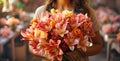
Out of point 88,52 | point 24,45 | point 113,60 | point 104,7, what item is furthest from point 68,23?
point 104,7

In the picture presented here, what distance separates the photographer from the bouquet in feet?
3.96

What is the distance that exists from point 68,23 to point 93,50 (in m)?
0.32

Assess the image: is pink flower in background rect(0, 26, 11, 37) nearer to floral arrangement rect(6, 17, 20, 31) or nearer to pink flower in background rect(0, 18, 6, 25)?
pink flower in background rect(0, 18, 6, 25)

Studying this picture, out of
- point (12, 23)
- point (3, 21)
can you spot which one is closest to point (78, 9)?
point (3, 21)

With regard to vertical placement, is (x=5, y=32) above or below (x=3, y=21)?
below

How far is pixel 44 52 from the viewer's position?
122 cm

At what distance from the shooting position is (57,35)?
1217 mm

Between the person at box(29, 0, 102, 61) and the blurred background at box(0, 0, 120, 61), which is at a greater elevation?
the person at box(29, 0, 102, 61)

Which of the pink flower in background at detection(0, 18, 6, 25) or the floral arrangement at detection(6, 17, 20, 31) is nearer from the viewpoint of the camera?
the pink flower in background at detection(0, 18, 6, 25)

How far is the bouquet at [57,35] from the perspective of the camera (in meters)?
1.21

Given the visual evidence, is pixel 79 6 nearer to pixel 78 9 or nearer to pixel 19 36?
pixel 78 9

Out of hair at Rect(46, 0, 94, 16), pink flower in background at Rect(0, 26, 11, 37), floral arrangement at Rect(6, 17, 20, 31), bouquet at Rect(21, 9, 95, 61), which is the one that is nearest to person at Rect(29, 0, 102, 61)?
hair at Rect(46, 0, 94, 16)

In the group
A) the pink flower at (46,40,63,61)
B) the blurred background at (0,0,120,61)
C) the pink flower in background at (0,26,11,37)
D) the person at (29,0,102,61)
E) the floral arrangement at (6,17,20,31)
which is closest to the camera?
the pink flower at (46,40,63,61)

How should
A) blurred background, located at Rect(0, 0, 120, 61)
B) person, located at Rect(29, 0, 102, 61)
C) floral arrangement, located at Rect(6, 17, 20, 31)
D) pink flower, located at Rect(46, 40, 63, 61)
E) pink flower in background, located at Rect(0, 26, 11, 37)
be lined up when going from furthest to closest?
floral arrangement, located at Rect(6, 17, 20, 31) → pink flower in background, located at Rect(0, 26, 11, 37) → blurred background, located at Rect(0, 0, 120, 61) → person, located at Rect(29, 0, 102, 61) → pink flower, located at Rect(46, 40, 63, 61)
